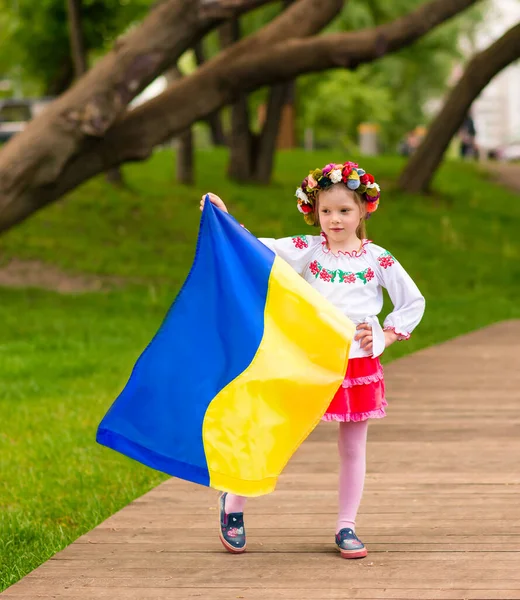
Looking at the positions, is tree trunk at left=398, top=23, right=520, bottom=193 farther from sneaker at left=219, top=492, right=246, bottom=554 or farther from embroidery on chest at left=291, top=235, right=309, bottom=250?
sneaker at left=219, top=492, right=246, bottom=554

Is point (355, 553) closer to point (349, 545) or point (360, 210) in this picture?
point (349, 545)

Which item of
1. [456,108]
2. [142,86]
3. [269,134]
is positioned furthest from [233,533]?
[269,134]

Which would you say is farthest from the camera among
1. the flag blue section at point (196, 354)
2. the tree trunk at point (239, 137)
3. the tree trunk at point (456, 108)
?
the tree trunk at point (239, 137)

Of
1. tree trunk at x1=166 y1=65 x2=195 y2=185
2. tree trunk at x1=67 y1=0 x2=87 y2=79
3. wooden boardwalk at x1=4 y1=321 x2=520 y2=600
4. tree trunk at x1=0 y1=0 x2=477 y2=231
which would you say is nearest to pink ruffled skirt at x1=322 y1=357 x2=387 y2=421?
wooden boardwalk at x1=4 y1=321 x2=520 y2=600

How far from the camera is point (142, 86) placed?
464 inches

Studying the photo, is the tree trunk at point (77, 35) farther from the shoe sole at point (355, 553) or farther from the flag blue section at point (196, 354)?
the shoe sole at point (355, 553)

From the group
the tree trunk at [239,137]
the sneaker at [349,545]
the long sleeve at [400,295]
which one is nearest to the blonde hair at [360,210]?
the long sleeve at [400,295]

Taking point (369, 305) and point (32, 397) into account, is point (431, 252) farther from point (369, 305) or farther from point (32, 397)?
point (369, 305)

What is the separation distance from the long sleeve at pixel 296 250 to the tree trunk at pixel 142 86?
7056 millimetres

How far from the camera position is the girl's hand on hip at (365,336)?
4.28 meters

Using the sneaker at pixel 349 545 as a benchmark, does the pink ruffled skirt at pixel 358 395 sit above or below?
above

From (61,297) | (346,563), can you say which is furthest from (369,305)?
(61,297)

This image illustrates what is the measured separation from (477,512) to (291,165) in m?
20.3

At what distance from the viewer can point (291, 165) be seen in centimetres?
2483
